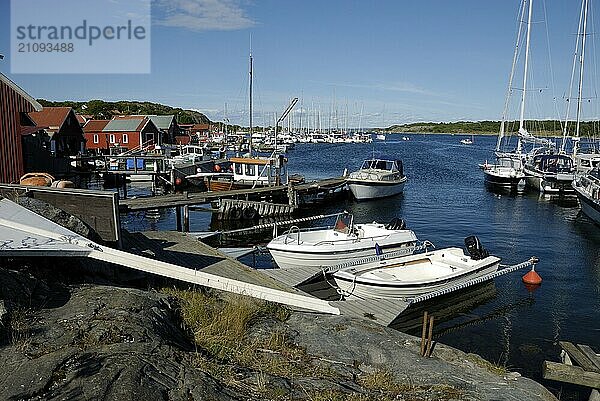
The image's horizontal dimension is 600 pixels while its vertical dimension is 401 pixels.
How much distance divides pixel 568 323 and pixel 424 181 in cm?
3851

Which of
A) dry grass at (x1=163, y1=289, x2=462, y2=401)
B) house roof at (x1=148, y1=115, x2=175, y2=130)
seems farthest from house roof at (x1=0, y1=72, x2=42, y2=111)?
house roof at (x1=148, y1=115, x2=175, y2=130)

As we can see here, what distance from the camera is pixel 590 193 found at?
31.7 meters

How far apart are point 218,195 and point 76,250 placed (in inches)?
812

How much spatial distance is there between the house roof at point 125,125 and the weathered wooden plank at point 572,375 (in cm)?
6292

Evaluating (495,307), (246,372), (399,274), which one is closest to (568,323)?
(495,307)

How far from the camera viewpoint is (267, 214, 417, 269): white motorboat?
55.8ft

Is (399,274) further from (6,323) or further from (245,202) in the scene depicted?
(245,202)

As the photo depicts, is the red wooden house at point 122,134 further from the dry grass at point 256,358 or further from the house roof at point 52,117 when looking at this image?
the dry grass at point 256,358

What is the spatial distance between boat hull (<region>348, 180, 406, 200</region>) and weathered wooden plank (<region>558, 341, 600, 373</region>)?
28626mm

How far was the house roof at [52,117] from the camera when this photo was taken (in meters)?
48.7

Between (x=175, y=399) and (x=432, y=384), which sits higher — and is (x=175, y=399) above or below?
above

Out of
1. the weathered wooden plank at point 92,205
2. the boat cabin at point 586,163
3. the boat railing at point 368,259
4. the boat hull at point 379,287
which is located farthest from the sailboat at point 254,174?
the boat cabin at point 586,163

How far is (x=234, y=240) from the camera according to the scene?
81.6 feet

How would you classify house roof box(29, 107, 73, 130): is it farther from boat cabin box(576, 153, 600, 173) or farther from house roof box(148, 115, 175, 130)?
boat cabin box(576, 153, 600, 173)
